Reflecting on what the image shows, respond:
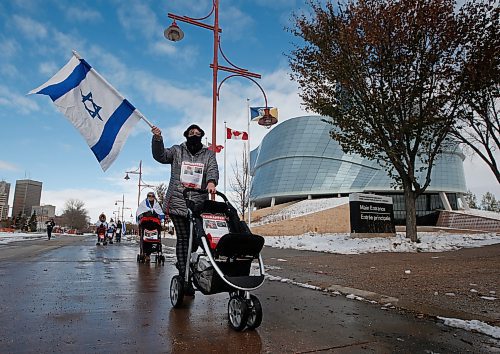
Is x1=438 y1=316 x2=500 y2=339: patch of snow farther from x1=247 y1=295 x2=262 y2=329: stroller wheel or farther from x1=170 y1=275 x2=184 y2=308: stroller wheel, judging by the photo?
x1=170 y1=275 x2=184 y2=308: stroller wheel

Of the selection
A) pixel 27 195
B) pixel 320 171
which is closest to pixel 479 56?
pixel 320 171

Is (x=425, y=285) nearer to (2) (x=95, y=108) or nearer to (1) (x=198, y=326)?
(1) (x=198, y=326)

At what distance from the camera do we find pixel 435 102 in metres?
14.2

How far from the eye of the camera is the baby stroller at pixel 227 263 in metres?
3.19

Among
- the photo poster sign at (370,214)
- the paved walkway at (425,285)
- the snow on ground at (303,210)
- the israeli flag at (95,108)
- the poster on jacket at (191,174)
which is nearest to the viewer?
the paved walkway at (425,285)

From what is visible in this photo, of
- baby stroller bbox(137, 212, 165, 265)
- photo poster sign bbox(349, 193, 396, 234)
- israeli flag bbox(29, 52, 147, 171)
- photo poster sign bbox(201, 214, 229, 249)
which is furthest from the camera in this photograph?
photo poster sign bbox(349, 193, 396, 234)

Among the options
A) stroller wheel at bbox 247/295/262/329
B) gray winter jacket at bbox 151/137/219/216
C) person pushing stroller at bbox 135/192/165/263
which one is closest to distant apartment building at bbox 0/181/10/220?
person pushing stroller at bbox 135/192/165/263

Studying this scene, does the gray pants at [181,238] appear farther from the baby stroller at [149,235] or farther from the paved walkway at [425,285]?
the baby stroller at [149,235]

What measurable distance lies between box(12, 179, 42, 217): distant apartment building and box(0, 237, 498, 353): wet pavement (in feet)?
360

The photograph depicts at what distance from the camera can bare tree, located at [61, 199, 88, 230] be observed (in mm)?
89500

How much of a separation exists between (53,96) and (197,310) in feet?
11.1

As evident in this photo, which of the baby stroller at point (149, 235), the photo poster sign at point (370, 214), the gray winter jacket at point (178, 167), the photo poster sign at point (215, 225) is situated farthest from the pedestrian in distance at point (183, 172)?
the photo poster sign at point (370, 214)

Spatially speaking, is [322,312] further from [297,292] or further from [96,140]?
[96,140]

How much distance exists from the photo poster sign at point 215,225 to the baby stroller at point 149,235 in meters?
6.17
